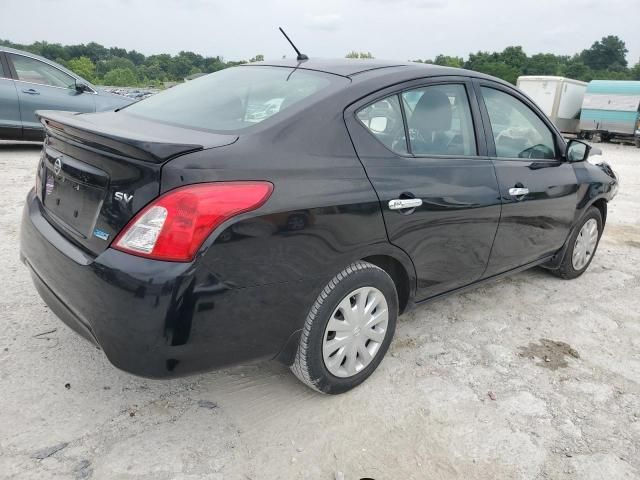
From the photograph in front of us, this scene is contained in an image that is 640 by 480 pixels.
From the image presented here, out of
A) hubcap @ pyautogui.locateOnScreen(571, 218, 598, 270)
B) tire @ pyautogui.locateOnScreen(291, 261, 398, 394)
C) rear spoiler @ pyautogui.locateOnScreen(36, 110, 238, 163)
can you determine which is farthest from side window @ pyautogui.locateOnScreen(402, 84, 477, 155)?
hubcap @ pyautogui.locateOnScreen(571, 218, 598, 270)

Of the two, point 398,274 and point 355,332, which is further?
point 398,274

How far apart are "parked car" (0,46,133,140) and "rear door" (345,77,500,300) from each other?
6550mm

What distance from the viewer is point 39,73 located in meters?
8.30

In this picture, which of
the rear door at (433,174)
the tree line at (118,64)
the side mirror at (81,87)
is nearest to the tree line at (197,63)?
the tree line at (118,64)

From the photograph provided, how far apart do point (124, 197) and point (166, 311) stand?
1.50 feet

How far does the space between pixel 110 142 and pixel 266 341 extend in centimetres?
100

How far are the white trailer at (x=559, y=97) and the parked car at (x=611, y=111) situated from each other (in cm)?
78

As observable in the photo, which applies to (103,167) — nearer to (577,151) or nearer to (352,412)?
(352,412)

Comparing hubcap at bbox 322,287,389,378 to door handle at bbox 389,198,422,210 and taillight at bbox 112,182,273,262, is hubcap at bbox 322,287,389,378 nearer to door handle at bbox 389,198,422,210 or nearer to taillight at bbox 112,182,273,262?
door handle at bbox 389,198,422,210

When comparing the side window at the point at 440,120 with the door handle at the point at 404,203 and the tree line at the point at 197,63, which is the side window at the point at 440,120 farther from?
the tree line at the point at 197,63

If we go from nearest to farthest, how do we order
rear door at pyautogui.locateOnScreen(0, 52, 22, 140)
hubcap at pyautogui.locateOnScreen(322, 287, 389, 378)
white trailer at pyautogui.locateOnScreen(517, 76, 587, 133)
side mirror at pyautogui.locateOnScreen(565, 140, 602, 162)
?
hubcap at pyautogui.locateOnScreen(322, 287, 389, 378) < side mirror at pyautogui.locateOnScreen(565, 140, 602, 162) < rear door at pyautogui.locateOnScreen(0, 52, 22, 140) < white trailer at pyautogui.locateOnScreen(517, 76, 587, 133)

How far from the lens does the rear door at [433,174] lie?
250 cm

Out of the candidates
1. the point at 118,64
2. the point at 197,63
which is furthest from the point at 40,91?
the point at 118,64

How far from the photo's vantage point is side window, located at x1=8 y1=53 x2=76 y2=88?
8.10 meters
